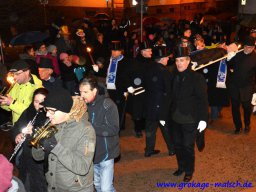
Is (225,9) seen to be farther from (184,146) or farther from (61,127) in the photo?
(61,127)

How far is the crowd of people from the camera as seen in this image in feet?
12.0

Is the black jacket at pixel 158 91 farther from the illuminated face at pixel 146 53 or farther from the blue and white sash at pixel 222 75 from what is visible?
the blue and white sash at pixel 222 75

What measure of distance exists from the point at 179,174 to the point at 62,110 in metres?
3.56

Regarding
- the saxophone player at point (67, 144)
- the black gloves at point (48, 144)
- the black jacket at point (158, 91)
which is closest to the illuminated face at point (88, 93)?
the saxophone player at point (67, 144)

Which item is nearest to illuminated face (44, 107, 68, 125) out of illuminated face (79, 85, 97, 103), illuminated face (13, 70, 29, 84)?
illuminated face (79, 85, 97, 103)

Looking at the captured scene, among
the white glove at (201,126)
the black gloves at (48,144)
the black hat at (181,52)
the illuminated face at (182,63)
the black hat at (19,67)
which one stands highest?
the black hat at (181,52)

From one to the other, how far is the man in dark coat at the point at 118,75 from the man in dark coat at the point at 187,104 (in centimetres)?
198

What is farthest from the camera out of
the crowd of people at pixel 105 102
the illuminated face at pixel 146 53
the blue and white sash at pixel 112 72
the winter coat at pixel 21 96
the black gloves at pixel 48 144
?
the blue and white sash at pixel 112 72

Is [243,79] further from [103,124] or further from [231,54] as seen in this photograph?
[103,124]

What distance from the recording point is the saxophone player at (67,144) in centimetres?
346

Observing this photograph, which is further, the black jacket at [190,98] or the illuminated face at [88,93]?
the black jacket at [190,98]

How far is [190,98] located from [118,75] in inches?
99.1

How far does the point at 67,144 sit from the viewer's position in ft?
11.8

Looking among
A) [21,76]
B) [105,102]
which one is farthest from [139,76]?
[105,102]
